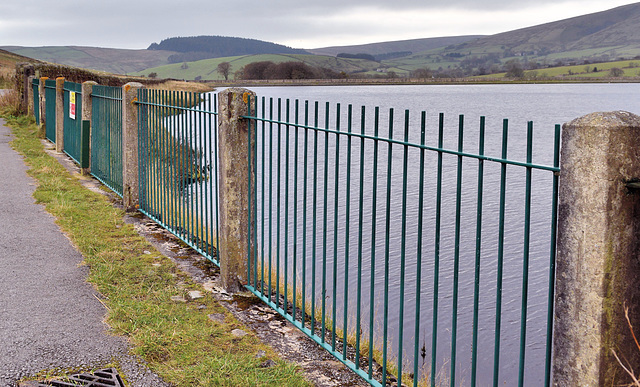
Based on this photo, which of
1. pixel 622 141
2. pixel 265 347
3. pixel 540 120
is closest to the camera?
pixel 622 141

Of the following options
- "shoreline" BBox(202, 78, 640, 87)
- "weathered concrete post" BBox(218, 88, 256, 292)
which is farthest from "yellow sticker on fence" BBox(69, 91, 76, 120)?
"shoreline" BBox(202, 78, 640, 87)


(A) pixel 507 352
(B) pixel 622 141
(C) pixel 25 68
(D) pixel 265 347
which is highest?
(C) pixel 25 68

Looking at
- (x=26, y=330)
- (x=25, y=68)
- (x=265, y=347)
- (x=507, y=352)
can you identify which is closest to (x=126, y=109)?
(x=26, y=330)

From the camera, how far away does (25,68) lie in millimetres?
23109

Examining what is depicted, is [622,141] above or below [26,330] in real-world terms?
above

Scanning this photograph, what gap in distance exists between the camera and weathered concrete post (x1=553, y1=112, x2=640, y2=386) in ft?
8.47

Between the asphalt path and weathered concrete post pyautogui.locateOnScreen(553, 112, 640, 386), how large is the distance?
2802mm

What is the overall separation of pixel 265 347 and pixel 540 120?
42.9m

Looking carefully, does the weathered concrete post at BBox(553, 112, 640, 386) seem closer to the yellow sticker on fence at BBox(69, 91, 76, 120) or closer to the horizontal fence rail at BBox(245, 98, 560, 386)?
the horizontal fence rail at BBox(245, 98, 560, 386)

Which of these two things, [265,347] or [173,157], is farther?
[173,157]

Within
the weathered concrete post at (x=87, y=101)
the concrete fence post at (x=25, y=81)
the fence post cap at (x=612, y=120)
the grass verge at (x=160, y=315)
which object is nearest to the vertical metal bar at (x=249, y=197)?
the grass verge at (x=160, y=315)

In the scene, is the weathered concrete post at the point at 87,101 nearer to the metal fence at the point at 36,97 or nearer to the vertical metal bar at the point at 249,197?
the vertical metal bar at the point at 249,197

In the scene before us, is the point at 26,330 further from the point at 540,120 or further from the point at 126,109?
the point at 540,120

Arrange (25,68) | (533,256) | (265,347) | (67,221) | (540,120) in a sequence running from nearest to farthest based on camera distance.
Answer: (265,347) < (67,221) < (533,256) < (25,68) < (540,120)
